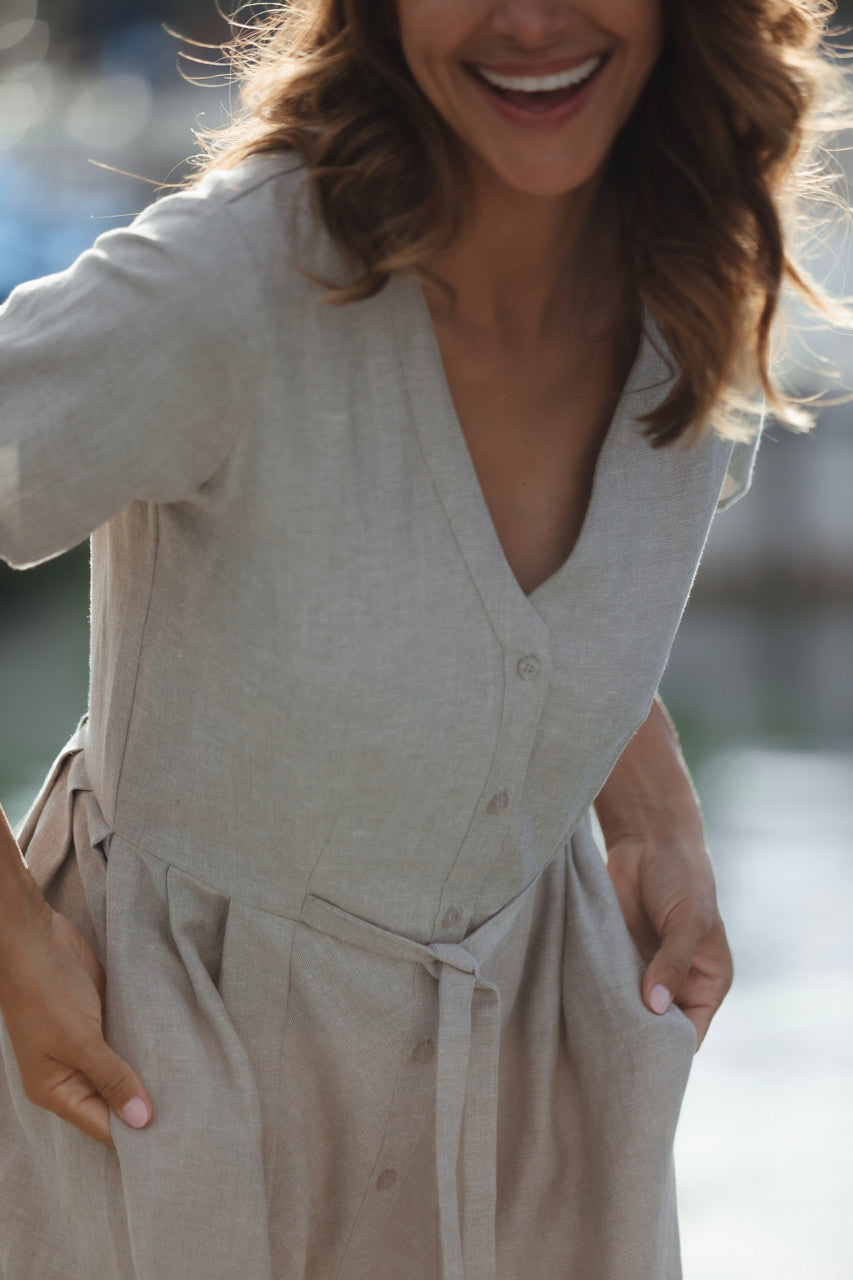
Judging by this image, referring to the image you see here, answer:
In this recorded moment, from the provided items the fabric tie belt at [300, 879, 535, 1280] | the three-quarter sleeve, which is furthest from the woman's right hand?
the three-quarter sleeve

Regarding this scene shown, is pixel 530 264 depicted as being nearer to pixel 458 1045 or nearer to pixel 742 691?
pixel 458 1045

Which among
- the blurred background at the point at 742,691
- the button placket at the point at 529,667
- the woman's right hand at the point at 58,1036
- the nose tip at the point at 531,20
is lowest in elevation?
the blurred background at the point at 742,691

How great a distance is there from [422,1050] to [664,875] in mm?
333

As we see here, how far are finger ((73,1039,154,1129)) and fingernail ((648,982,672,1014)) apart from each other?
0.41 m

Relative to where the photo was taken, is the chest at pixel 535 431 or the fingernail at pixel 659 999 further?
the fingernail at pixel 659 999

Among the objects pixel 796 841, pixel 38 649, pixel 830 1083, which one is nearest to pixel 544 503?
pixel 830 1083

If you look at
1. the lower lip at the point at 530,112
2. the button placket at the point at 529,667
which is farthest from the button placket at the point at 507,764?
the lower lip at the point at 530,112

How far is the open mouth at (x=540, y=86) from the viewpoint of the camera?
917mm

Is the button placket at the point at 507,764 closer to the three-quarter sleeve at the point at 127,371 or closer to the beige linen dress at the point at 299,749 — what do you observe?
the beige linen dress at the point at 299,749

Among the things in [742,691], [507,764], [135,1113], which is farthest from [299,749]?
[742,691]

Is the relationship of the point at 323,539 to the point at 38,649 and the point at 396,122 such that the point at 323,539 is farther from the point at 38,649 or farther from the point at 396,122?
the point at 38,649

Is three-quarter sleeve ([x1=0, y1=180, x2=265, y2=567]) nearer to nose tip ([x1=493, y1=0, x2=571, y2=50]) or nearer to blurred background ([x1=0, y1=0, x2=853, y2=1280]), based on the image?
nose tip ([x1=493, y1=0, x2=571, y2=50])

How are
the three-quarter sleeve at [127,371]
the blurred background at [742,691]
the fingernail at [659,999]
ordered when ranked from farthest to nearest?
the blurred background at [742,691], the fingernail at [659,999], the three-quarter sleeve at [127,371]

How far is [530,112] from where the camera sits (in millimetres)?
931
